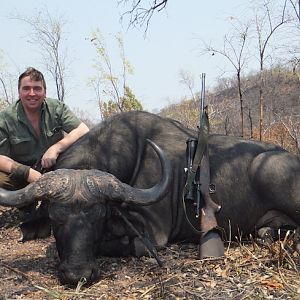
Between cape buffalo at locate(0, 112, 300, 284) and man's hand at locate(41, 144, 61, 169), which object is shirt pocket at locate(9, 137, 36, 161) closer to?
man's hand at locate(41, 144, 61, 169)

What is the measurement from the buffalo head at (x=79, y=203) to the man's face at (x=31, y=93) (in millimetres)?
1662

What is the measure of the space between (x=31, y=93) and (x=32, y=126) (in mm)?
425

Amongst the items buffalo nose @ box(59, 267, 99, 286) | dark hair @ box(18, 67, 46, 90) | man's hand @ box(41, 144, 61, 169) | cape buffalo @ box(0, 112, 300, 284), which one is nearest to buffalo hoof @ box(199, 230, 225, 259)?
cape buffalo @ box(0, 112, 300, 284)

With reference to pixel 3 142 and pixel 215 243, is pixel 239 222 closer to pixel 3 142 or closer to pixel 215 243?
pixel 215 243

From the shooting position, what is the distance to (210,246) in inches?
153

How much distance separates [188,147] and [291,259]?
1397 mm

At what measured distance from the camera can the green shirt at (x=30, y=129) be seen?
527 centimetres

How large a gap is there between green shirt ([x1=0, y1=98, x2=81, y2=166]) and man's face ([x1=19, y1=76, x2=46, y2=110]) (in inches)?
5.9

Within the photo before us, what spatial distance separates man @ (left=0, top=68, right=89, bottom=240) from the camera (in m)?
5.19

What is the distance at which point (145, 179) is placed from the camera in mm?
4602

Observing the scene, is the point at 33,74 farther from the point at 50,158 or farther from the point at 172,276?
the point at 172,276

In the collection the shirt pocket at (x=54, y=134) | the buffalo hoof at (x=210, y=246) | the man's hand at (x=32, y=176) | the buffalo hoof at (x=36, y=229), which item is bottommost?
the buffalo hoof at (x=210, y=246)

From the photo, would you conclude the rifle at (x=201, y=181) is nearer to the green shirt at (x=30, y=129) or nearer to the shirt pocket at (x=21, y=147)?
the green shirt at (x=30, y=129)

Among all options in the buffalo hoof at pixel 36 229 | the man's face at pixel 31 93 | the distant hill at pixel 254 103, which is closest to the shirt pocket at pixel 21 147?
the man's face at pixel 31 93
